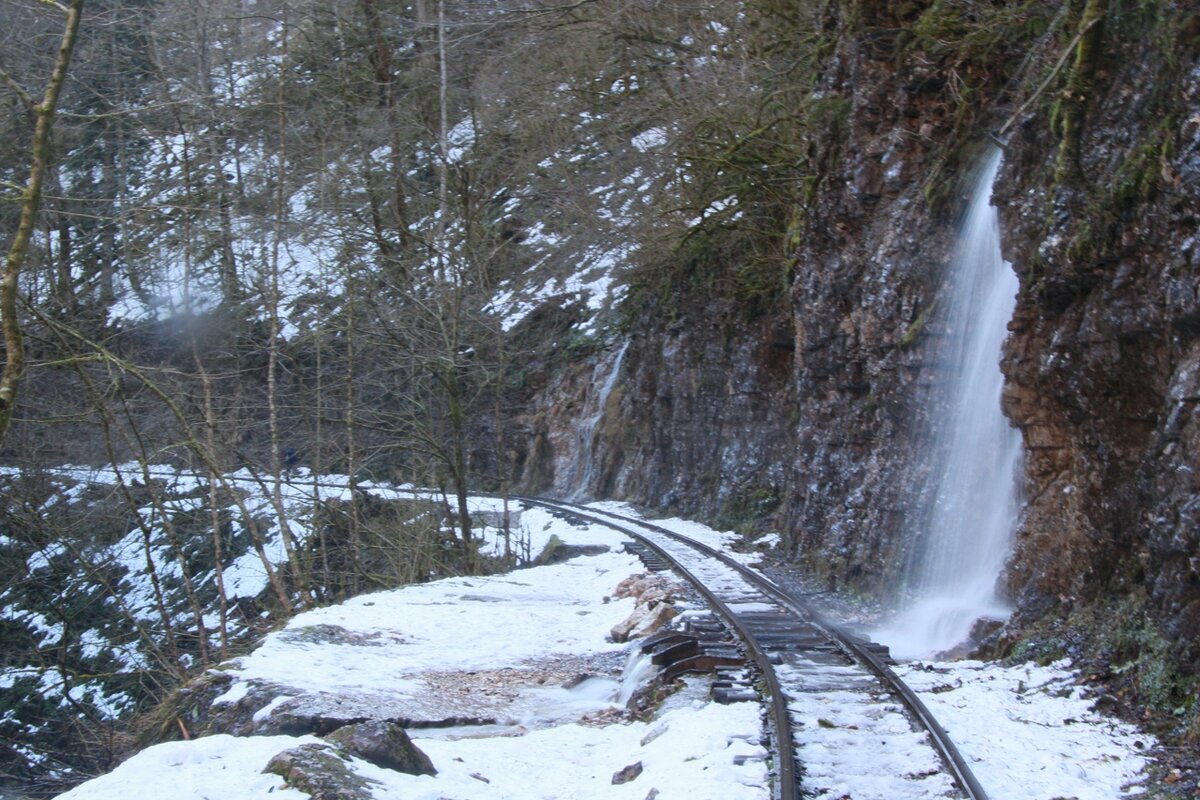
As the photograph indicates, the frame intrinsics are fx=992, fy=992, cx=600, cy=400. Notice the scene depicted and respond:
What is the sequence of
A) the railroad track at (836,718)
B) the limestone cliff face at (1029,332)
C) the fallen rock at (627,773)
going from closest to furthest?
the railroad track at (836,718)
the fallen rock at (627,773)
the limestone cliff face at (1029,332)

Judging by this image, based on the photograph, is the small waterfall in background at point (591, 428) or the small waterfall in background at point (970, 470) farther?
the small waterfall in background at point (591, 428)

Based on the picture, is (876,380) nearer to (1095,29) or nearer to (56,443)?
(1095,29)

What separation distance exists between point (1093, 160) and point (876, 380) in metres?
5.39

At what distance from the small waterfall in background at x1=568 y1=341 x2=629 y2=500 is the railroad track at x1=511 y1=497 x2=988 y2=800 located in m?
19.1

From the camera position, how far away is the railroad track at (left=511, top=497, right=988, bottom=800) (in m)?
5.63

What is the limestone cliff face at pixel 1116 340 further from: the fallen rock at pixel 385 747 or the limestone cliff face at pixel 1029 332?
Result: the fallen rock at pixel 385 747

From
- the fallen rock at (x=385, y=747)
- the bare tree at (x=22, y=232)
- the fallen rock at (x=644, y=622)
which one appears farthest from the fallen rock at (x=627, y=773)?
the bare tree at (x=22, y=232)

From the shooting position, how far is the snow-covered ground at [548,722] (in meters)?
5.56

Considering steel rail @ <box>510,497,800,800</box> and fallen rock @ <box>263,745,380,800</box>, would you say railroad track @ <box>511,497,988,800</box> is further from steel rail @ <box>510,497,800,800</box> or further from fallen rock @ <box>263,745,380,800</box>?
fallen rock @ <box>263,745,380,800</box>

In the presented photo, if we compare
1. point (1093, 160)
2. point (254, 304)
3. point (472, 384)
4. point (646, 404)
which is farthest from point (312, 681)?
point (472, 384)

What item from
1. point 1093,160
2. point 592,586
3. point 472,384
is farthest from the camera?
point 472,384

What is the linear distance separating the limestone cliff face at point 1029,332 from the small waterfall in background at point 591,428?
788 cm

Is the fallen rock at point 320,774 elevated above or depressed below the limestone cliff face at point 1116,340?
below

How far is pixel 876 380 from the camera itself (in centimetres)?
1419
